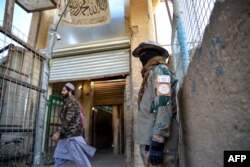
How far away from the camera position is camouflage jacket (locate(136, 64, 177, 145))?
1.81 meters

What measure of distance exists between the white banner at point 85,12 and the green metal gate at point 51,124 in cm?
266

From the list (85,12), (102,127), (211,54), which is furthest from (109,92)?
(211,54)

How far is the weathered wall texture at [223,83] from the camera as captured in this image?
82 centimetres

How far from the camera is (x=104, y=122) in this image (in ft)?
45.2

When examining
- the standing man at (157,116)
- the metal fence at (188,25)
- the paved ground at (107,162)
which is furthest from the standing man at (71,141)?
the paved ground at (107,162)

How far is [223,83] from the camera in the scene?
990 millimetres

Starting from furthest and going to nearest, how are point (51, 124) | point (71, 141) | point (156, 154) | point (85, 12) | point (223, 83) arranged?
point (51, 124) < point (85, 12) < point (71, 141) < point (156, 154) < point (223, 83)

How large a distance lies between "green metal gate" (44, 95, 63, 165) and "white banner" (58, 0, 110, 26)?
8.72 feet

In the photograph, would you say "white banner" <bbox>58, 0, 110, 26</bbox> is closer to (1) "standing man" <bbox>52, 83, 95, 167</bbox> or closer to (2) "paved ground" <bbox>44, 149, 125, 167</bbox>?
(1) "standing man" <bbox>52, 83, 95, 167</bbox>

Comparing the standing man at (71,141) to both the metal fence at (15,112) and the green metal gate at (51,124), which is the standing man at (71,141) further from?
the green metal gate at (51,124)

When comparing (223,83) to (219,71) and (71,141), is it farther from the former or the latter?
(71,141)

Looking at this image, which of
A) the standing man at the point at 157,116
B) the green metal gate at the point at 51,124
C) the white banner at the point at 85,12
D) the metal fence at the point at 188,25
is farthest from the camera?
the green metal gate at the point at 51,124

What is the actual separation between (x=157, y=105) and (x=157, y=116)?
0.10 meters

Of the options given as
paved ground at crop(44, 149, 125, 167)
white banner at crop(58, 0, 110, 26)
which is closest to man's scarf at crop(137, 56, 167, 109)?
white banner at crop(58, 0, 110, 26)
